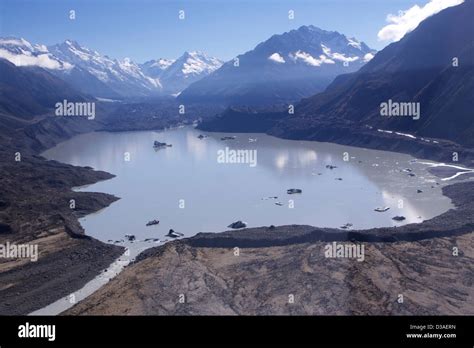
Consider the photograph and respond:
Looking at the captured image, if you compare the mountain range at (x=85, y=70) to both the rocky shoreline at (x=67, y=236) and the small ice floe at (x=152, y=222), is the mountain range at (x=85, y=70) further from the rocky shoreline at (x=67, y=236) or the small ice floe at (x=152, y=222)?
the small ice floe at (x=152, y=222)

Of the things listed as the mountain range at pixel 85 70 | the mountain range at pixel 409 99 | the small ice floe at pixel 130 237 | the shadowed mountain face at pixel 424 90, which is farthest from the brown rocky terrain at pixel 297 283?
the mountain range at pixel 85 70

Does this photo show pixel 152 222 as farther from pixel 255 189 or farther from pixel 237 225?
pixel 255 189

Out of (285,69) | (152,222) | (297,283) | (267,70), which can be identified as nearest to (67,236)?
(152,222)

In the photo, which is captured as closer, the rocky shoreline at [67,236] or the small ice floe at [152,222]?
the rocky shoreline at [67,236]

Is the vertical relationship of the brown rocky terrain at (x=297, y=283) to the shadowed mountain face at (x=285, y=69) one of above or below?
below
